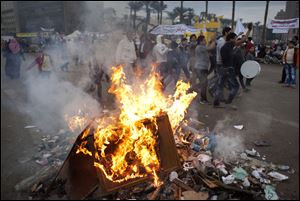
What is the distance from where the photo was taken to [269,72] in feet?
51.3

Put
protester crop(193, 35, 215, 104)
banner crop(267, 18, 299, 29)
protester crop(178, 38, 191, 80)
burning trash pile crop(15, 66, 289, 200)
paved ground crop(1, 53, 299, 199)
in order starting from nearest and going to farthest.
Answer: burning trash pile crop(15, 66, 289, 200) → paved ground crop(1, 53, 299, 199) → protester crop(193, 35, 215, 104) → protester crop(178, 38, 191, 80) → banner crop(267, 18, 299, 29)

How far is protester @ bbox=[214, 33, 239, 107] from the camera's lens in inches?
294

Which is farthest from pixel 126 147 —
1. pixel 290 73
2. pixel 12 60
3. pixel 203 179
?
pixel 12 60

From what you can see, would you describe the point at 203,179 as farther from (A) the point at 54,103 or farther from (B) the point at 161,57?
(B) the point at 161,57

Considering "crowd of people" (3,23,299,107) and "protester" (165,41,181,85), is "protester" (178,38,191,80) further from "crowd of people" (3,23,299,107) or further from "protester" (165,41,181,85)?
"protester" (165,41,181,85)

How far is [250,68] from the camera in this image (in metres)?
9.08

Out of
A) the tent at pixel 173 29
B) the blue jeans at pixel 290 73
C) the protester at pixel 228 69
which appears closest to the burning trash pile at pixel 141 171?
the protester at pixel 228 69

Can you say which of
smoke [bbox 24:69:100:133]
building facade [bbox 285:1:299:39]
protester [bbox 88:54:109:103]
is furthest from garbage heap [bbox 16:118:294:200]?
building facade [bbox 285:1:299:39]

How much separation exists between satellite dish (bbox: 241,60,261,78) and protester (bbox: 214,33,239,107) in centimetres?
130

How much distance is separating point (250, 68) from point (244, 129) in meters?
3.34

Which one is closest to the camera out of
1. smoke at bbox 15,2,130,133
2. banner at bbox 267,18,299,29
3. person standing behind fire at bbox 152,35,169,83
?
smoke at bbox 15,2,130,133

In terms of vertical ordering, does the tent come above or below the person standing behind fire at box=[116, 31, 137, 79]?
→ above

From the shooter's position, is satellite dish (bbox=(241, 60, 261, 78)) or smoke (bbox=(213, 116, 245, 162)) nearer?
smoke (bbox=(213, 116, 245, 162))

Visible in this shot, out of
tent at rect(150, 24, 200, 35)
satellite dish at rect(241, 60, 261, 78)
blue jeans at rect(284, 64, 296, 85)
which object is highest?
tent at rect(150, 24, 200, 35)
